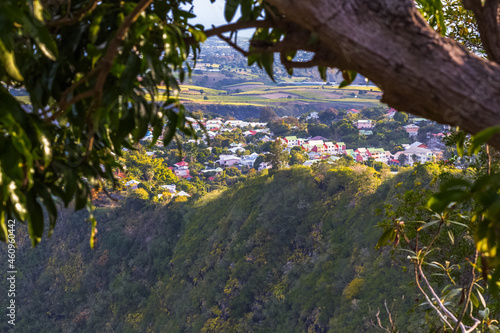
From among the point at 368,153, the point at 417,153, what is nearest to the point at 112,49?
the point at 417,153

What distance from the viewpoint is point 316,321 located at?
11.1 metres

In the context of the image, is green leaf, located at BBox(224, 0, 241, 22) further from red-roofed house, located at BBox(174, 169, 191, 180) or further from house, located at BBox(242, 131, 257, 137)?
house, located at BBox(242, 131, 257, 137)

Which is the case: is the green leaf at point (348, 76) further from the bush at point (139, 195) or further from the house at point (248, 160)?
the house at point (248, 160)

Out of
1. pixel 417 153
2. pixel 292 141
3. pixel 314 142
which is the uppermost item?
pixel 417 153

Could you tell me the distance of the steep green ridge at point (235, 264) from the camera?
36.8ft

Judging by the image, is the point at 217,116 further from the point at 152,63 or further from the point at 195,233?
the point at 152,63

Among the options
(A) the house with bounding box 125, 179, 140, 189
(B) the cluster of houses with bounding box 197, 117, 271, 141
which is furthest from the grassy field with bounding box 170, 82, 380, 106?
(A) the house with bounding box 125, 179, 140, 189

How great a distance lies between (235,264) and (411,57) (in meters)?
14.2

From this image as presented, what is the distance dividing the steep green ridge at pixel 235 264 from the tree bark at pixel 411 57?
6.92 meters

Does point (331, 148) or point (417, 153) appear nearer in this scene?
point (417, 153)

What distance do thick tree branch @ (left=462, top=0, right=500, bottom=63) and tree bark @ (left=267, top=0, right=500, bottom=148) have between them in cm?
22

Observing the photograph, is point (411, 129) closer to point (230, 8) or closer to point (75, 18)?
point (230, 8)

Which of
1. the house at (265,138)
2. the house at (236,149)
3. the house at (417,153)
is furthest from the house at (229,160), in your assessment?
the house at (417,153)

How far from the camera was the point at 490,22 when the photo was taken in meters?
1.03
